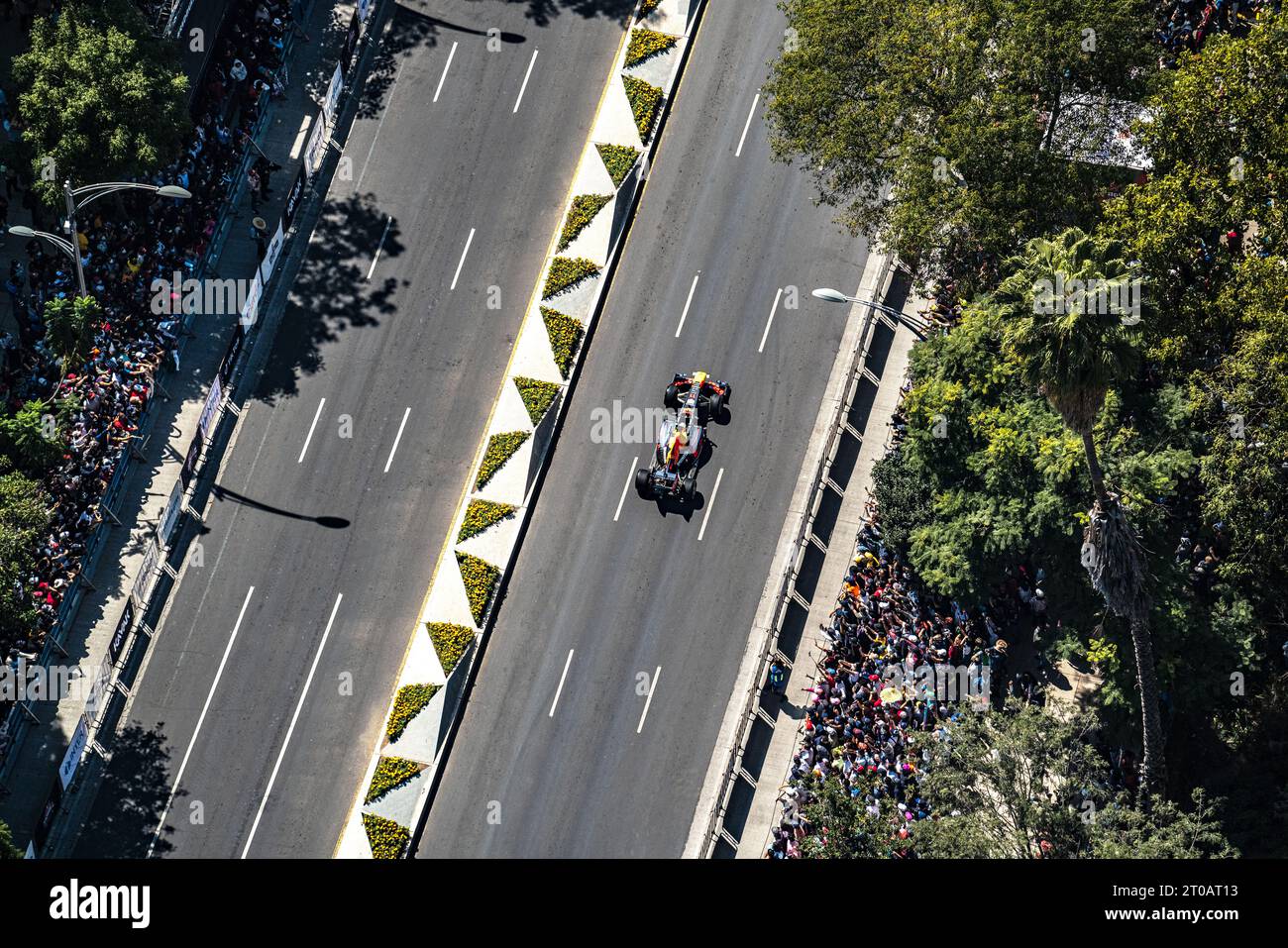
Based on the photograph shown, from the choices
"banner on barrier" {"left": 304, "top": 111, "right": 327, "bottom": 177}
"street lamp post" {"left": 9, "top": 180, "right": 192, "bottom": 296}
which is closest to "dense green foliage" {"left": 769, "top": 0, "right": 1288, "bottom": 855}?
"banner on barrier" {"left": 304, "top": 111, "right": 327, "bottom": 177}

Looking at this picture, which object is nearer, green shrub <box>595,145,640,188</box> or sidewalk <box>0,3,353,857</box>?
sidewalk <box>0,3,353,857</box>

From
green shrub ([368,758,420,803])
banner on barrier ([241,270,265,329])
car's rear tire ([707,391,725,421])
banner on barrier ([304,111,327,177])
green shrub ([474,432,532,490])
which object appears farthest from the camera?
banner on barrier ([304,111,327,177])

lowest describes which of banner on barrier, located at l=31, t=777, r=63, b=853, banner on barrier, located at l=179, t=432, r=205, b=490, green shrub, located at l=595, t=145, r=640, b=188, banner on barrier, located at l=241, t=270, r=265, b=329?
banner on barrier, located at l=31, t=777, r=63, b=853

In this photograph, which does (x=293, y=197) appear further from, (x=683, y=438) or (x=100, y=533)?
(x=683, y=438)

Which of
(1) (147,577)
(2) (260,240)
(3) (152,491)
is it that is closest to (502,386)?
(2) (260,240)

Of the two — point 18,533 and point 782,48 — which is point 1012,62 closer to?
point 782,48

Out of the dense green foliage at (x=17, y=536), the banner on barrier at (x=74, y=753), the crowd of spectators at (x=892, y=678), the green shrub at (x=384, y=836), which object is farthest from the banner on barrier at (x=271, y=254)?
the crowd of spectators at (x=892, y=678)

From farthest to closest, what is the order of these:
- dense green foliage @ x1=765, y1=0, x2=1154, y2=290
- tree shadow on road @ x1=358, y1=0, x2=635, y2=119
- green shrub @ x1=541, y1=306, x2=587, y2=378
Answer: tree shadow on road @ x1=358, y1=0, x2=635, y2=119, green shrub @ x1=541, y1=306, x2=587, y2=378, dense green foliage @ x1=765, y1=0, x2=1154, y2=290

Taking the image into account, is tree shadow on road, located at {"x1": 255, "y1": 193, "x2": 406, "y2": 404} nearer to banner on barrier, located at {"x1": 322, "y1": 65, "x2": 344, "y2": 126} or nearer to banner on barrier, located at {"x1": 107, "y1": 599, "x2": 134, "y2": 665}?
banner on barrier, located at {"x1": 322, "y1": 65, "x2": 344, "y2": 126}
